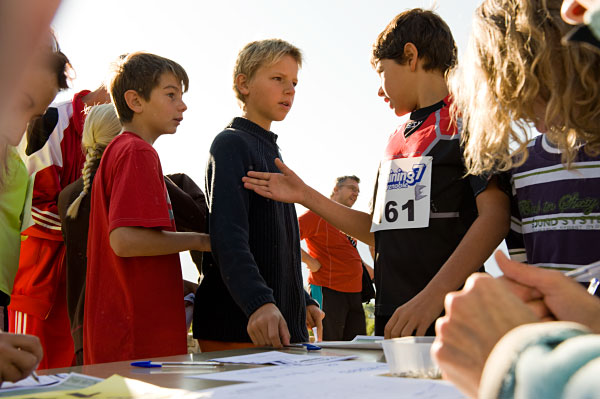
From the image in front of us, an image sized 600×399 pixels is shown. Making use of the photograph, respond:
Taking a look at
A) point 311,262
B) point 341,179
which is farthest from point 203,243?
point 341,179

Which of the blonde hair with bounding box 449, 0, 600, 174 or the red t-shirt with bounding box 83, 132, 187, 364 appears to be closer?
the blonde hair with bounding box 449, 0, 600, 174

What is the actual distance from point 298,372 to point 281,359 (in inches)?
7.4

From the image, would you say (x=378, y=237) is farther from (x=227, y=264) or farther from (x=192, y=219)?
(x=192, y=219)

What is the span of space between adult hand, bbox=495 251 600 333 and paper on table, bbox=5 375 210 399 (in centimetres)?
46

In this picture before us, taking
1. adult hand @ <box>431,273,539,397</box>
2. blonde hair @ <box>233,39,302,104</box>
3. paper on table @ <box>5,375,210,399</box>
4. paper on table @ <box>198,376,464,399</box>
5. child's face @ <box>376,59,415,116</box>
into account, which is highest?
blonde hair @ <box>233,39,302,104</box>

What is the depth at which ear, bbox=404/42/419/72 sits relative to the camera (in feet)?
6.70

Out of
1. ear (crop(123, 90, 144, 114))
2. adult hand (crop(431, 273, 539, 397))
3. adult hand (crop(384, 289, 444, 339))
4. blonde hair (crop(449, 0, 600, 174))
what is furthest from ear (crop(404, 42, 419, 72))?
adult hand (crop(431, 273, 539, 397))

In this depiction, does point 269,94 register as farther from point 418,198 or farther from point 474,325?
point 474,325

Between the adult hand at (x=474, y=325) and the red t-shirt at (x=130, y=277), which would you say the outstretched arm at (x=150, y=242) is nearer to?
the red t-shirt at (x=130, y=277)

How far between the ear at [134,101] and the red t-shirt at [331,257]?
3870 mm

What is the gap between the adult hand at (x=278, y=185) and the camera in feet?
6.35

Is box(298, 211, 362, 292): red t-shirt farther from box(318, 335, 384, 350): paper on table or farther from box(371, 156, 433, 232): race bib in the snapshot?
box(318, 335, 384, 350): paper on table

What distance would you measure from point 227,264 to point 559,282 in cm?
116

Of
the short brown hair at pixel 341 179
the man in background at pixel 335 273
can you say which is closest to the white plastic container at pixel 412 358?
the man in background at pixel 335 273
